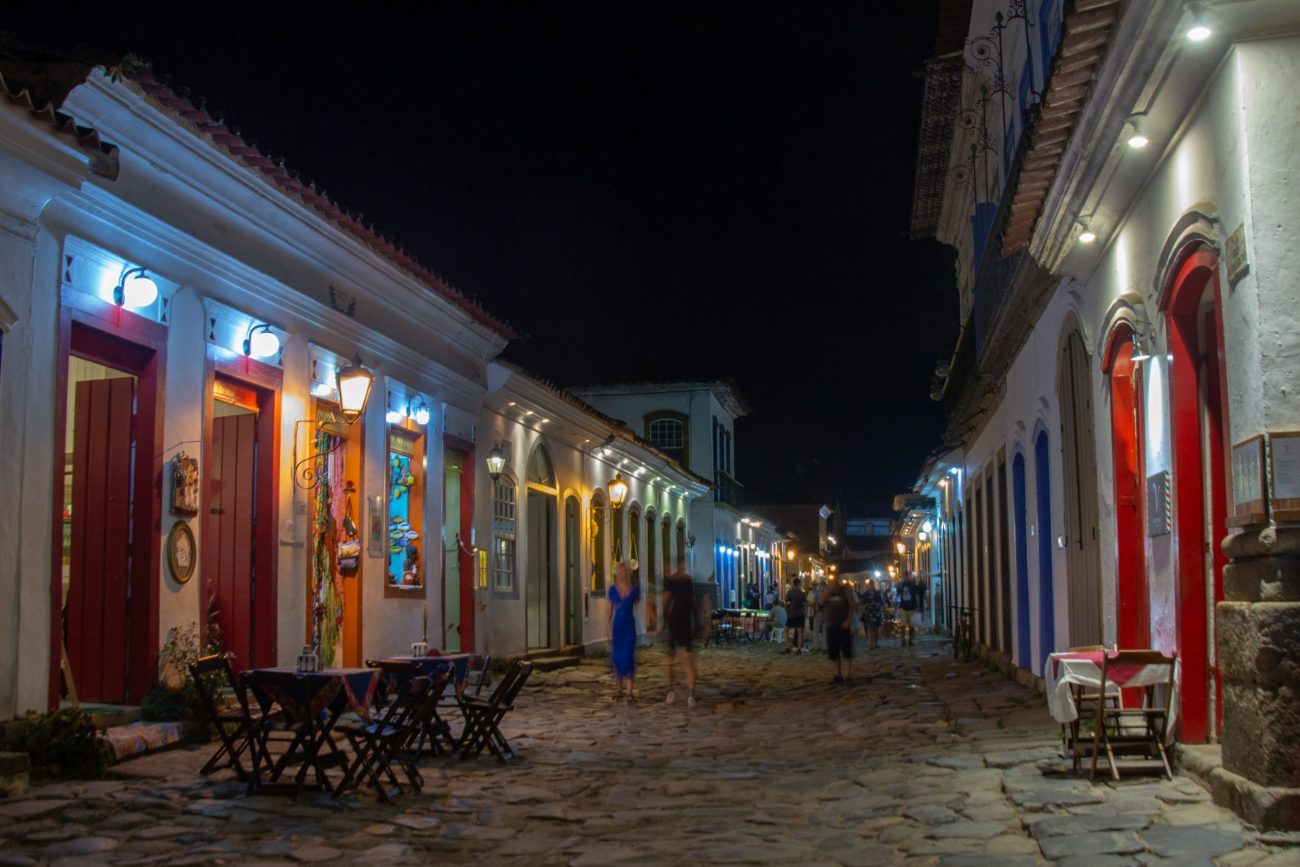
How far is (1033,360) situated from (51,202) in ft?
32.4

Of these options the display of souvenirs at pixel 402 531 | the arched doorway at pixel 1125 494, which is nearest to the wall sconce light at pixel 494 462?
the display of souvenirs at pixel 402 531

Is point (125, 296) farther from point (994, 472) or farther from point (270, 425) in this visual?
point (994, 472)

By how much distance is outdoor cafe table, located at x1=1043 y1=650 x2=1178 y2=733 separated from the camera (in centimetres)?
733

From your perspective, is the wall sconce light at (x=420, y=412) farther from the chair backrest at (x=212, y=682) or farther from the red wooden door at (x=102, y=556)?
the chair backrest at (x=212, y=682)

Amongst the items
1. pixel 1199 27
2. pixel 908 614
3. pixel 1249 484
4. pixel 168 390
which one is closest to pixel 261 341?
pixel 168 390

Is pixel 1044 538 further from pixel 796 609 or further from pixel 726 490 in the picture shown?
pixel 726 490

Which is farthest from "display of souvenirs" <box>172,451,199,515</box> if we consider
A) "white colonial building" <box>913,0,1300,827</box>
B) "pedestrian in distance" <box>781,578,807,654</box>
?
"pedestrian in distance" <box>781,578,807,654</box>

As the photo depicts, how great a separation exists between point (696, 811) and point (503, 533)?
442 inches

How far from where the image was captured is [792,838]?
671 centimetres

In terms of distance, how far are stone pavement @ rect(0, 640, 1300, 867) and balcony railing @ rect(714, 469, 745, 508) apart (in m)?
27.9

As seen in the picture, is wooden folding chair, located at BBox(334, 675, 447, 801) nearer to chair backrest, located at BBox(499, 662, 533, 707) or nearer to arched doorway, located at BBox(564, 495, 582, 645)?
chair backrest, located at BBox(499, 662, 533, 707)

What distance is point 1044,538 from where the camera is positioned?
1338 centimetres

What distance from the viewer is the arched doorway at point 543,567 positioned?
21.3 m

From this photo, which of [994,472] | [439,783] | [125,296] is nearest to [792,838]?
[439,783]
